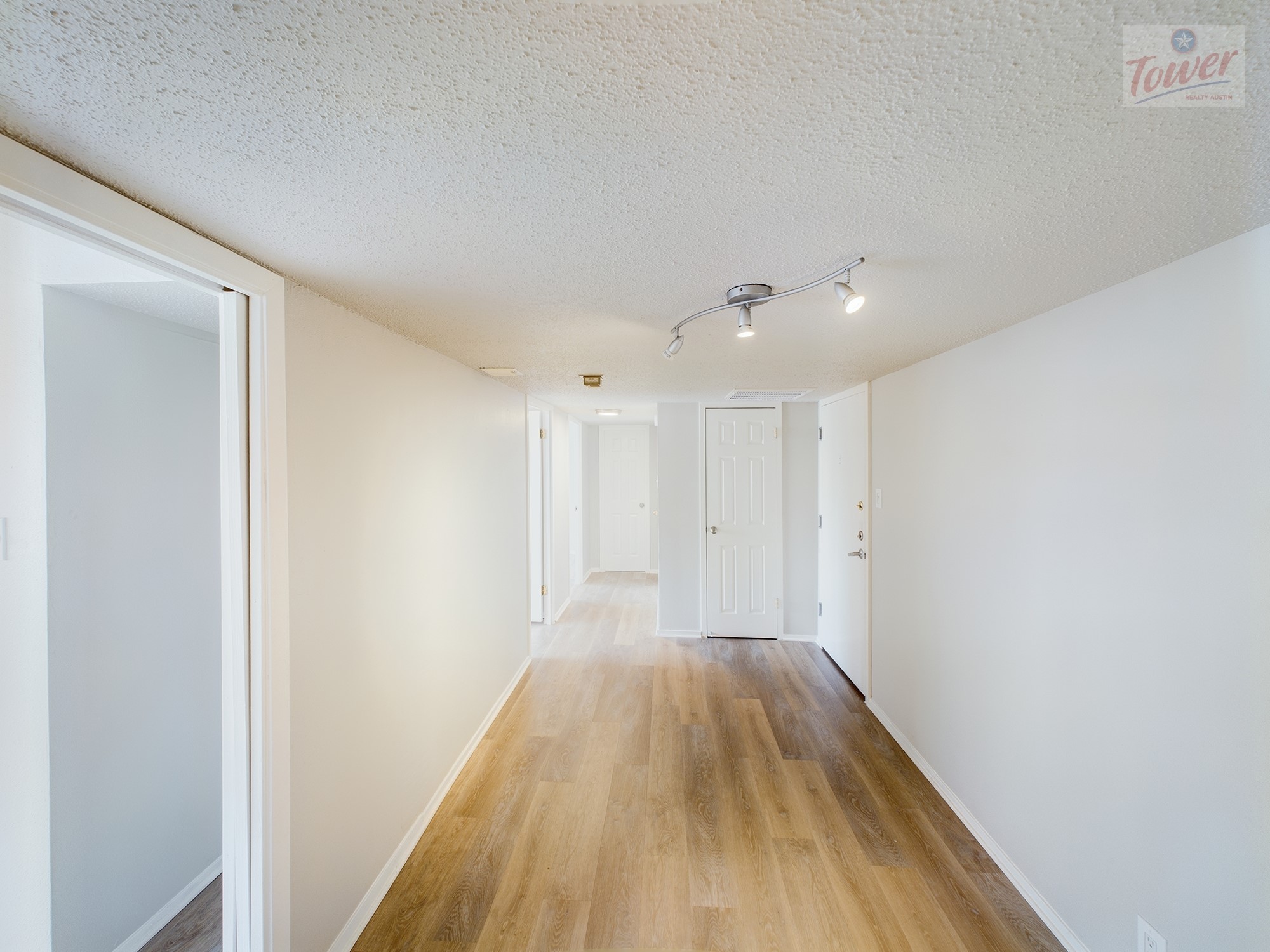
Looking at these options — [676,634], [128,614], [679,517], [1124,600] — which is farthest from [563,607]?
[1124,600]

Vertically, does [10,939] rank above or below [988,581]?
below

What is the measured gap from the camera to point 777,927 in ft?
5.69

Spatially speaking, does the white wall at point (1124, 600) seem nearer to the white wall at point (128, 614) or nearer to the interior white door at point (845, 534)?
the interior white door at point (845, 534)

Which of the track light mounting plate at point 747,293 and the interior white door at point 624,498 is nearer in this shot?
the track light mounting plate at point 747,293

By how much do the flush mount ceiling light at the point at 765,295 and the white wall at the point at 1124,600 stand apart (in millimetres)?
805

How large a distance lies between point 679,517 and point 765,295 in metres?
3.28

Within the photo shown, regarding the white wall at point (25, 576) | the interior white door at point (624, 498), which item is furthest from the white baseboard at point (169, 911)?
the interior white door at point (624, 498)

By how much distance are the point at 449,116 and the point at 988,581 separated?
95.1 inches

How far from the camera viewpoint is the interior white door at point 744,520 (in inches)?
180

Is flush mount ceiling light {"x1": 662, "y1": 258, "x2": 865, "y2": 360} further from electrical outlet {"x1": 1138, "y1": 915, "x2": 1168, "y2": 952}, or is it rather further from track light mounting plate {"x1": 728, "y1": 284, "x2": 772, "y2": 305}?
electrical outlet {"x1": 1138, "y1": 915, "x2": 1168, "y2": 952}

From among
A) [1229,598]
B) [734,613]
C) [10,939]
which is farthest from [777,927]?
[734,613]

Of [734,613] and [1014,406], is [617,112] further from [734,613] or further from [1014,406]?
[734,613]

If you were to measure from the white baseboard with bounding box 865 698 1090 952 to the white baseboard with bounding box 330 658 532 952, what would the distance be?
7.64 feet

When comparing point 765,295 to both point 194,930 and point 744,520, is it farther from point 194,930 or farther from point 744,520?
point 744,520
